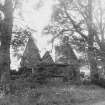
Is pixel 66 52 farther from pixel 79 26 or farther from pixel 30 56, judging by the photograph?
pixel 30 56

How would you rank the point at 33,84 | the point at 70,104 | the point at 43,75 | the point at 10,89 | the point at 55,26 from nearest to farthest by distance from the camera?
the point at 70,104 < the point at 10,89 < the point at 33,84 < the point at 43,75 < the point at 55,26

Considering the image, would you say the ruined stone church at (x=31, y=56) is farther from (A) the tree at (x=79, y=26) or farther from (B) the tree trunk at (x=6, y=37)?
(A) the tree at (x=79, y=26)

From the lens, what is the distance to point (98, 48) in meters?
19.0

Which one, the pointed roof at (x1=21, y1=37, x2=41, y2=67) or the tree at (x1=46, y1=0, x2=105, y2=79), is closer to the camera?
the pointed roof at (x1=21, y1=37, x2=41, y2=67)

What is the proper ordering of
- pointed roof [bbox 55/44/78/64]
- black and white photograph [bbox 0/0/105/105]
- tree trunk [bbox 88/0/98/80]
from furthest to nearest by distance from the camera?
1. pointed roof [bbox 55/44/78/64]
2. tree trunk [bbox 88/0/98/80]
3. black and white photograph [bbox 0/0/105/105]

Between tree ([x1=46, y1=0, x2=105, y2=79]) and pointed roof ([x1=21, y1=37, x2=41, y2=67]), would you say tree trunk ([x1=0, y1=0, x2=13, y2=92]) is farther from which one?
tree ([x1=46, y1=0, x2=105, y2=79])

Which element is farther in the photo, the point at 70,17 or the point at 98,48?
the point at 70,17

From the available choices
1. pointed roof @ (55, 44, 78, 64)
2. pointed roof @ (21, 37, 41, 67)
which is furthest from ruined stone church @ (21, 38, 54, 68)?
pointed roof @ (55, 44, 78, 64)

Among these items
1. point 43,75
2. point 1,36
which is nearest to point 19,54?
point 1,36

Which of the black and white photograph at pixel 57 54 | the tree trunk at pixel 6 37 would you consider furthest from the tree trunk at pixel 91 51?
the tree trunk at pixel 6 37

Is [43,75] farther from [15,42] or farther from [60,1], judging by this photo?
[60,1]

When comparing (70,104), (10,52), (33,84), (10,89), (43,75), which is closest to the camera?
(70,104)

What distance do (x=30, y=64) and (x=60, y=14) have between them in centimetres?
750

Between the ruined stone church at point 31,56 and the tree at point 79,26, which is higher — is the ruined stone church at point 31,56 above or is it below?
below
